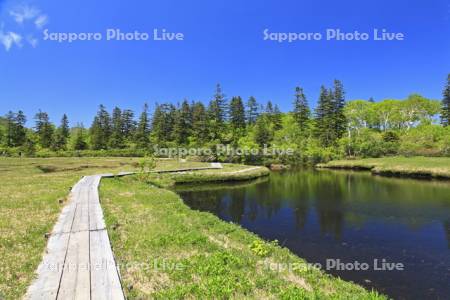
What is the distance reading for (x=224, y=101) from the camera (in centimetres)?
8619

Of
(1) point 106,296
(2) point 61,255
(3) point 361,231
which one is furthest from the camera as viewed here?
(3) point 361,231

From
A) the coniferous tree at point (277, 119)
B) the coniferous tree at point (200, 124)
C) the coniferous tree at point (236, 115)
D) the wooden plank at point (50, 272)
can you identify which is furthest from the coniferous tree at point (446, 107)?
the wooden plank at point (50, 272)

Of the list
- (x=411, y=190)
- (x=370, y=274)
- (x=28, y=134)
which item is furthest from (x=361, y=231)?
(x=28, y=134)

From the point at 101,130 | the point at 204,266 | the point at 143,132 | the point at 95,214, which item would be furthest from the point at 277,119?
the point at 204,266

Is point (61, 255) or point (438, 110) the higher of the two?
point (438, 110)

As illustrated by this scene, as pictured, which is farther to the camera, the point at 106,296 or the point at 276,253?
the point at 276,253

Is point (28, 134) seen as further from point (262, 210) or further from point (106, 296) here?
point (106, 296)

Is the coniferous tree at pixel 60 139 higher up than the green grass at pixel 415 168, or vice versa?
the coniferous tree at pixel 60 139

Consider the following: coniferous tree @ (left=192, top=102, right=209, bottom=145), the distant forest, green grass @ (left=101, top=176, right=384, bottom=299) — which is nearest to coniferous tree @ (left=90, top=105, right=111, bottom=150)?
the distant forest

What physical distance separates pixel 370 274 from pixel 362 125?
7405 cm

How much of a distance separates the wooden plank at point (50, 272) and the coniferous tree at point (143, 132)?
70.2 meters

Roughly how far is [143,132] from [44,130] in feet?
90.9

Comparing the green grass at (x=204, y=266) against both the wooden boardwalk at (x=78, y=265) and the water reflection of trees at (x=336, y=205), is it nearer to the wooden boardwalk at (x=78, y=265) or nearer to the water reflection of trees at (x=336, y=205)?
the wooden boardwalk at (x=78, y=265)

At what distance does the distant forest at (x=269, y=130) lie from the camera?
6675cm
